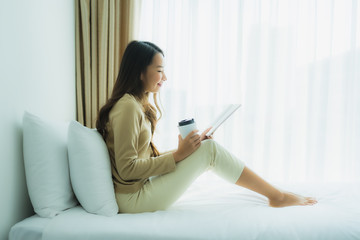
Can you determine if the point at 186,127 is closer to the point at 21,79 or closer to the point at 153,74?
the point at 153,74

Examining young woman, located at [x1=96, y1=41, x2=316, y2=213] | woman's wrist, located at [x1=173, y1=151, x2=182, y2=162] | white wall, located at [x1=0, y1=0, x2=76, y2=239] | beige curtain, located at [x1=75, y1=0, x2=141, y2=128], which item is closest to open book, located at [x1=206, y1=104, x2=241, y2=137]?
young woman, located at [x1=96, y1=41, x2=316, y2=213]

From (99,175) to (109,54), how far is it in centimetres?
109

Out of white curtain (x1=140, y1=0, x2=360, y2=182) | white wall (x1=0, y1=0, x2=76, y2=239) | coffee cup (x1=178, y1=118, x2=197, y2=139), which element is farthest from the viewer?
white curtain (x1=140, y1=0, x2=360, y2=182)

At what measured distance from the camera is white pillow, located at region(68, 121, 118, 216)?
1.07m

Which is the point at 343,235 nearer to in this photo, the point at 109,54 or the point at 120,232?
the point at 120,232

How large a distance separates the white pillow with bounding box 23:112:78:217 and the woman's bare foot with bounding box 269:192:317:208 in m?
0.97

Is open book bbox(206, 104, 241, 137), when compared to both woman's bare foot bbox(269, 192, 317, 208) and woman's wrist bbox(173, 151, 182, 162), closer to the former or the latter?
woman's wrist bbox(173, 151, 182, 162)

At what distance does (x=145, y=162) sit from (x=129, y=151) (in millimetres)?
96

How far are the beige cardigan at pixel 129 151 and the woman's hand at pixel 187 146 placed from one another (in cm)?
4

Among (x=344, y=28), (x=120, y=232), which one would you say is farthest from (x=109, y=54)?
(x=344, y=28)

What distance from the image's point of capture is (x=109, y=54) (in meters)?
1.89

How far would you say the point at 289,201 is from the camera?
1.23m

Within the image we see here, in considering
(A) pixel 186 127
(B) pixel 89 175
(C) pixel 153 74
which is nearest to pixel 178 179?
(A) pixel 186 127

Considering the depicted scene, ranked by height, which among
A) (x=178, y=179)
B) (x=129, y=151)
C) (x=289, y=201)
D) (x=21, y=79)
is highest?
(x=21, y=79)
